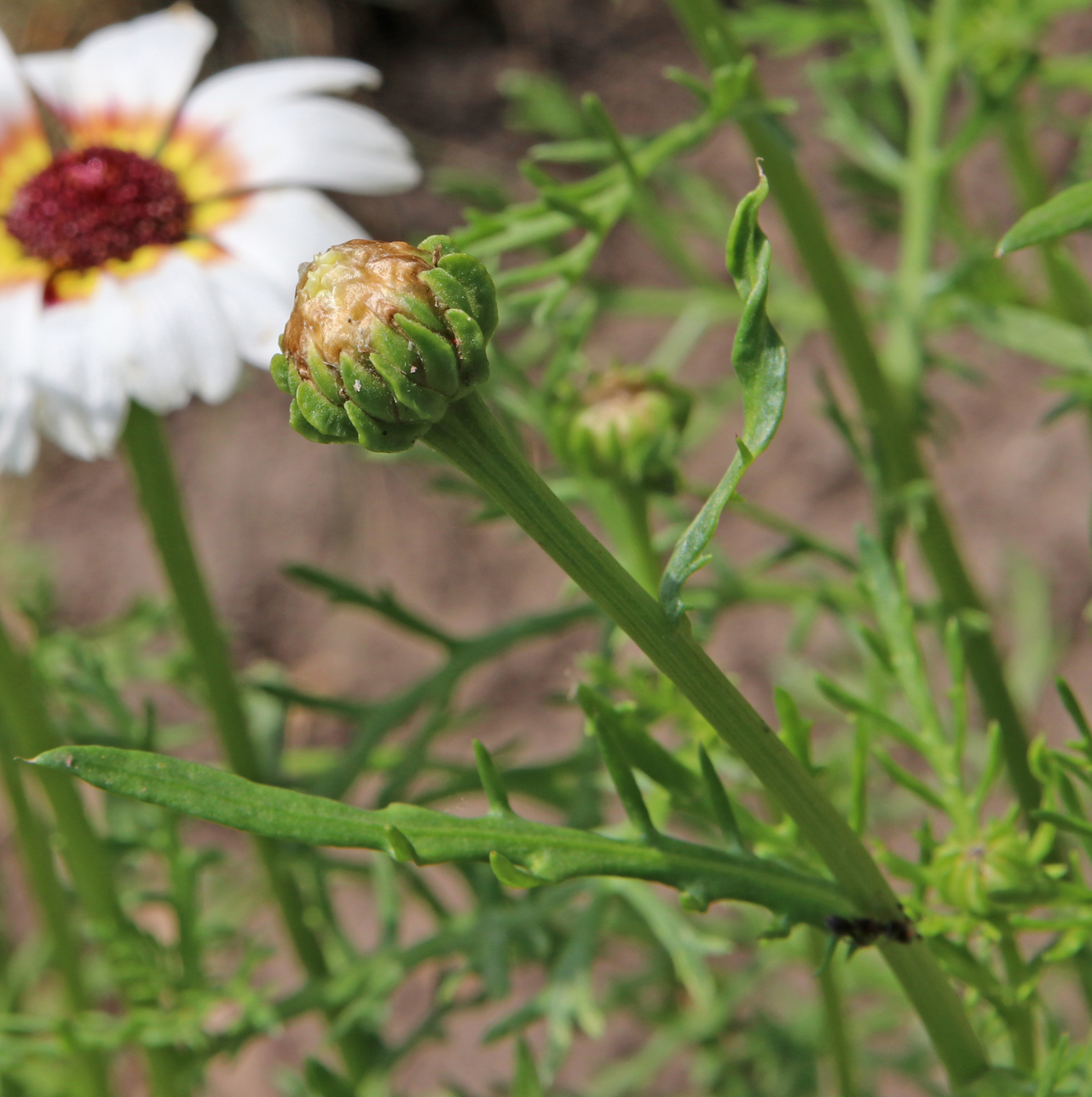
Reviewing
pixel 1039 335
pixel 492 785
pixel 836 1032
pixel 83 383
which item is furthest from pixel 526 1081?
pixel 1039 335

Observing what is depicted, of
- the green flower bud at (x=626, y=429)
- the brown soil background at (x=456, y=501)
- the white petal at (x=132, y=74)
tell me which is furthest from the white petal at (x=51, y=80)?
the brown soil background at (x=456, y=501)

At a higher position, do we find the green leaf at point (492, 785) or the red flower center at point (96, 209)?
the red flower center at point (96, 209)

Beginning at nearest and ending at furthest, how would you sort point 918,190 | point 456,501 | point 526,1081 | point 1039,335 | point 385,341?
point 385,341 → point 526,1081 → point 1039,335 → point 918,190 → point 456,501

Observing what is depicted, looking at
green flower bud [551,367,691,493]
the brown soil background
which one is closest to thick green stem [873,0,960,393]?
green flower bud [551,367,691,493]

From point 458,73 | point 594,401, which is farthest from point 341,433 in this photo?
point 458,73

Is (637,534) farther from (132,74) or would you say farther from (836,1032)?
(132,74)

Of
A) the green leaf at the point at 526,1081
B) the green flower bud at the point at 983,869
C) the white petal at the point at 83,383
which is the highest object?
the white petal at the point at 83,383

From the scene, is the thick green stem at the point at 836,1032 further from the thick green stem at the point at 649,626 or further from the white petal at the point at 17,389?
the white petal at the point at 17,389
